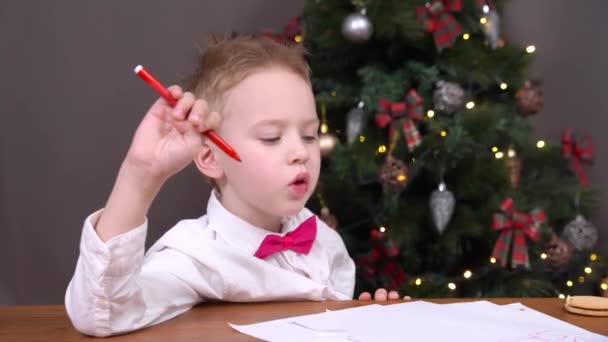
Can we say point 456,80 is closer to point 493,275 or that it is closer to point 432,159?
point 432,159

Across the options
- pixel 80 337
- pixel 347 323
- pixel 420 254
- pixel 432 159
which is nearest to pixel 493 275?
pixel 420 254

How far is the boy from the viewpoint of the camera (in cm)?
83

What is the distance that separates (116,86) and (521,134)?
54.0 inches

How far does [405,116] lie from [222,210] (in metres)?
0.97

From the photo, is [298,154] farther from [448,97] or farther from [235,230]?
[448,97]

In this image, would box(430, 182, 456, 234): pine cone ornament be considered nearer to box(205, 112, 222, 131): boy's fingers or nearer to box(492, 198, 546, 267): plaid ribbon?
box(492, 198, 546, 267): plaid ribbon

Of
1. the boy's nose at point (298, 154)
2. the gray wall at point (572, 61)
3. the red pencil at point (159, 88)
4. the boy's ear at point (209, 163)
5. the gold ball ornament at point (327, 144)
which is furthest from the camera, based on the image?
the gray wall at point (572, 61)

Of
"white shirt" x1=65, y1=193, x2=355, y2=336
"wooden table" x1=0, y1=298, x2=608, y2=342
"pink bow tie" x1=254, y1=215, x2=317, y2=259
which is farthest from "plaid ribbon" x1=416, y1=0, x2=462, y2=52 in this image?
"wooden table" x1=0, y1=298, x2=608, y2=342

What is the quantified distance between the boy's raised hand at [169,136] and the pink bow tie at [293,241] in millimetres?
391

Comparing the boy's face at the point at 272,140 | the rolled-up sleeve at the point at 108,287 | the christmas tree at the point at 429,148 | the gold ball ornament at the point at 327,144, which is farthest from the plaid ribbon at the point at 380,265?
the rolled-up sleeve at the point at 108,287

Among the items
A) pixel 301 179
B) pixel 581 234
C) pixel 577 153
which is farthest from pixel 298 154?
pixel 577 153

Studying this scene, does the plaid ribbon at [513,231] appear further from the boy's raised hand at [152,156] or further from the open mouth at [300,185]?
the boy's raised hand at [152,156]

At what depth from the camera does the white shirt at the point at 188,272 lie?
0.83 metres

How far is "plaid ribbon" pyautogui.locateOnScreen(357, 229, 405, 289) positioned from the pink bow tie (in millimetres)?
867
